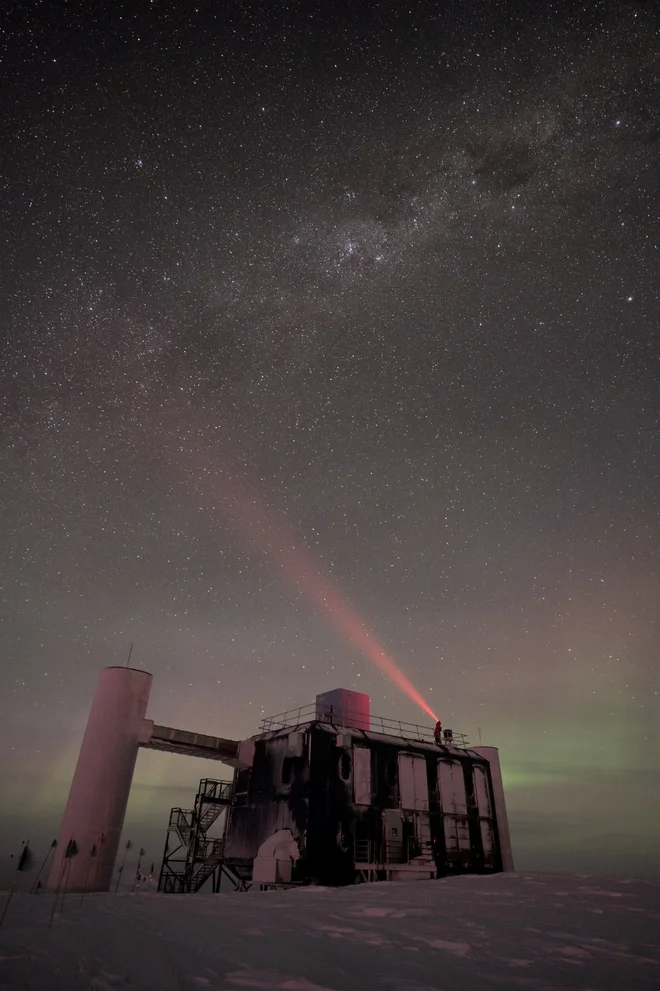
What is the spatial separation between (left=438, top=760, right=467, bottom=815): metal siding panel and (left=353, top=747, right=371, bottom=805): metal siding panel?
225 inches

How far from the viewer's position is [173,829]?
31000 mm

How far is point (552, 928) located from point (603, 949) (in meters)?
1.69

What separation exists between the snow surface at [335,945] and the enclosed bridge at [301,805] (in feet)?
39.5

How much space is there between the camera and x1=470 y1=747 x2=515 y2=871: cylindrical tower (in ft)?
102

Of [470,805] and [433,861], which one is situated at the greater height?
[470,805]

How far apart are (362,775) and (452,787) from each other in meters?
7.20

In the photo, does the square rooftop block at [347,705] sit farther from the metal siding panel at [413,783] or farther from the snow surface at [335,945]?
the snow surface at [335,945]

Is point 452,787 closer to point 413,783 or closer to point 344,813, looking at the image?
point 413,783

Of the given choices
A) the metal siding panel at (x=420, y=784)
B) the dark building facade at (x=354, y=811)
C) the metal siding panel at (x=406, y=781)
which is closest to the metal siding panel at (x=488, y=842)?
the dark building facade at (x=354, y=811)

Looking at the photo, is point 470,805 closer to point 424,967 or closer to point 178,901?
point 178,901

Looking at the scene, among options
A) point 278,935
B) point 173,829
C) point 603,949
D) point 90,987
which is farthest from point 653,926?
point 173,829

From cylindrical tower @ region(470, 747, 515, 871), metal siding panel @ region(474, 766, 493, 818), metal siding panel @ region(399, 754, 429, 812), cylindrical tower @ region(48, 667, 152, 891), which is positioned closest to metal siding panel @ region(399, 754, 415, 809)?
metal siding panel @ region(399, 754, 429, 812)

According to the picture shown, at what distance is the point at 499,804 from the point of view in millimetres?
32625

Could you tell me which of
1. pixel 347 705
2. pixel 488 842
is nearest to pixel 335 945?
pixel 347 705
